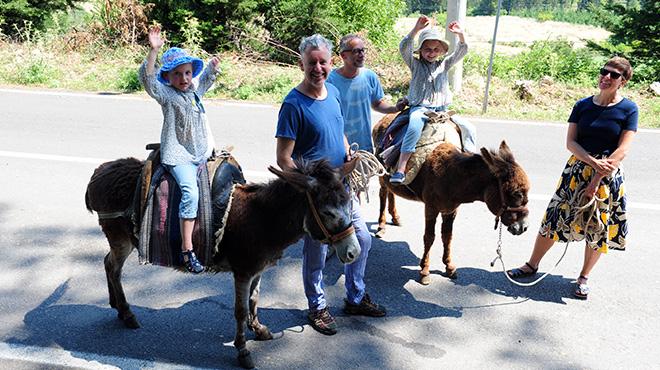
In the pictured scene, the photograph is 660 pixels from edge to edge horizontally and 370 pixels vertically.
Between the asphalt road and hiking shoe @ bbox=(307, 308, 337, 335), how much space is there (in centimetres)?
6

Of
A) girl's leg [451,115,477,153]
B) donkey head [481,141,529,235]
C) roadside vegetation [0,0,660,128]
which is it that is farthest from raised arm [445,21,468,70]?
roadside vegetation [0,0,660,128]

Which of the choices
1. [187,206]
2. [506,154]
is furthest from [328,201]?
[506,154]

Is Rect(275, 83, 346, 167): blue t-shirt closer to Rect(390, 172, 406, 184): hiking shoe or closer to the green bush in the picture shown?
Rect(390, 172, 406, 184): hiking shoe

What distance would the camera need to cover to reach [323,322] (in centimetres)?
454

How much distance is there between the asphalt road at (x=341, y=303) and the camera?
4.22 m

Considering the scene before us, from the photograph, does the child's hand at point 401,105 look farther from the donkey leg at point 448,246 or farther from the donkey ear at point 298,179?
the donkey ear at point 298,179

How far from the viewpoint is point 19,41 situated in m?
16.1

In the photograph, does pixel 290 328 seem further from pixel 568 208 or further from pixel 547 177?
pixel 547 177

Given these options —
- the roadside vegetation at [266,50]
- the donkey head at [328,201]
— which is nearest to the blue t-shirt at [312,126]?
the donkey head at [328,201]

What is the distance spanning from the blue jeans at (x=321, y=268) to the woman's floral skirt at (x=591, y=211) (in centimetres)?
205

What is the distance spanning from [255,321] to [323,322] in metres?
0.56

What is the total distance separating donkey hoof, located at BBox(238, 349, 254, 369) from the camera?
160 inches

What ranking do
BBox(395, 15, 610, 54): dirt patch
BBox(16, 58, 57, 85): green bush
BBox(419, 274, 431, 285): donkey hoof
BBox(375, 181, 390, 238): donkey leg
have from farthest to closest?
BBox(395, 15, 610, 54): dirt patch < BBox(16, 58, 57, 85): green bush < BBox(375, 181, 390, 238): donkey leg < BBox(419, 274, 431, 285): donkey hoof

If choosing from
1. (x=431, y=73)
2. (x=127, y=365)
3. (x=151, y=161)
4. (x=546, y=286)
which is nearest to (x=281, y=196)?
(x=151, y=161)
